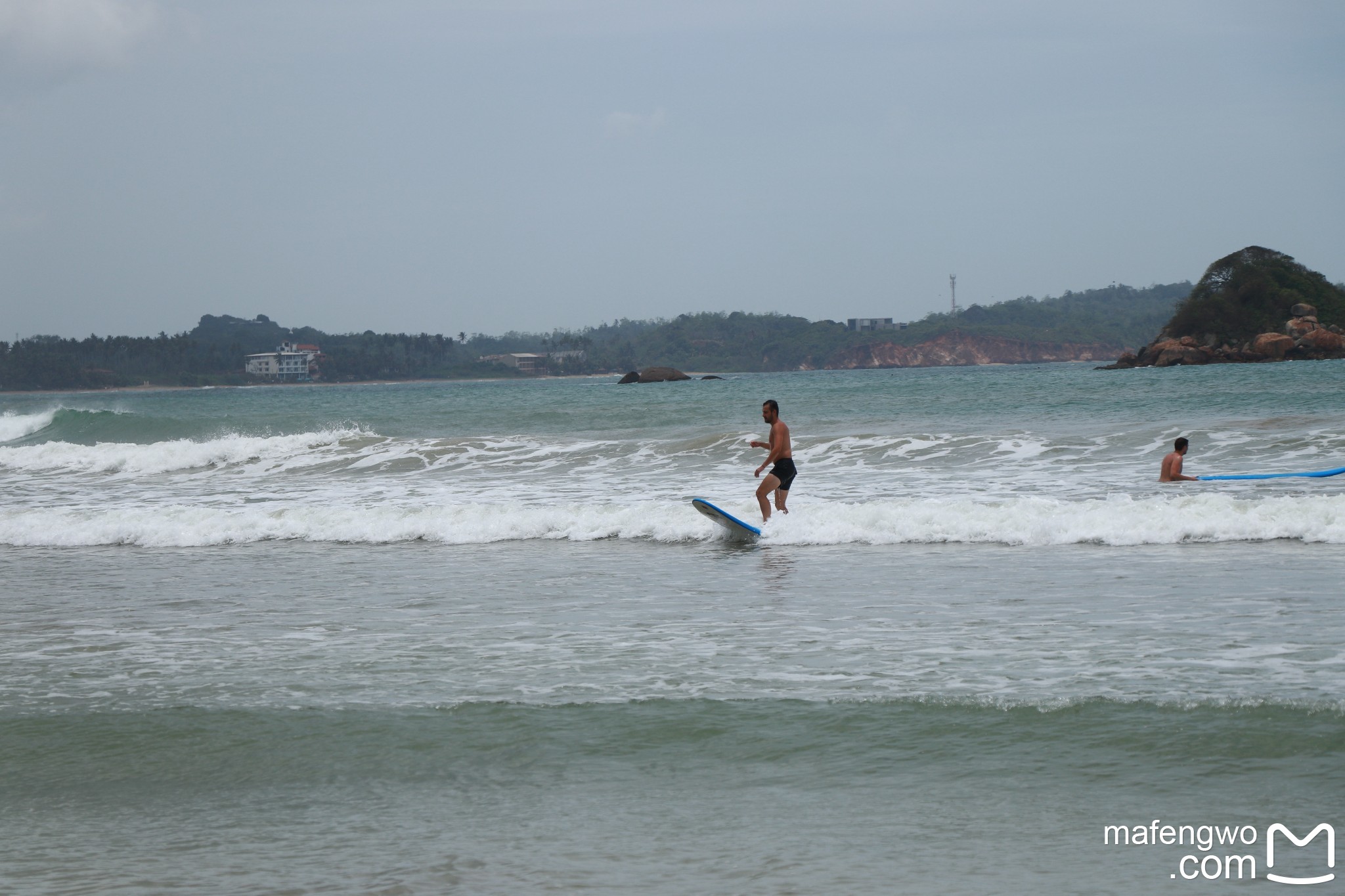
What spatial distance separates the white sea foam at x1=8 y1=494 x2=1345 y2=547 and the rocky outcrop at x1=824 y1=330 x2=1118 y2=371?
153174 mm

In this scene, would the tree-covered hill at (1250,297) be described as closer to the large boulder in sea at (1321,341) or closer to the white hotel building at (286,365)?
the large boulder in sea at (1321,341)

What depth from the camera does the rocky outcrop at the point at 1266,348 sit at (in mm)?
74812

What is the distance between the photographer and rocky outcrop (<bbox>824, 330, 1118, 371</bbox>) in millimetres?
166375

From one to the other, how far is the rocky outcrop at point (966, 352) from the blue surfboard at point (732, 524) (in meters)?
154

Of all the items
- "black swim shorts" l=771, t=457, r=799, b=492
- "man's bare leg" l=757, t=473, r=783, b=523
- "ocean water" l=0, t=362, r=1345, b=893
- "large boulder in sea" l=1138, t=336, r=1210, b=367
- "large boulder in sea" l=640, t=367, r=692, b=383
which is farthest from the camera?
"large boulder in sea" l=640, t=367, r=692, b=383

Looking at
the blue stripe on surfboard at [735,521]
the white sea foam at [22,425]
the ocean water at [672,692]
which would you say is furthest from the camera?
the white sea foam at [22,425]

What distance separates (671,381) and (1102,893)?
104471mm

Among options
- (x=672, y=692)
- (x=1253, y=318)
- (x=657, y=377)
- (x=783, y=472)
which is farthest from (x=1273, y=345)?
(x=672, y=692)

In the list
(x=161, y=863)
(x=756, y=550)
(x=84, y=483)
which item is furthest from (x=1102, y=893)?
(x=84, y=483)

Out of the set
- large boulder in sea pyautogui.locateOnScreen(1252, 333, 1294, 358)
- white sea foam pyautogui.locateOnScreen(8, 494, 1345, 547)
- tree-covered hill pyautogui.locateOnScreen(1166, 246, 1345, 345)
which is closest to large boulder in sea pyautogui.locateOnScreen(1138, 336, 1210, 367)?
tree-covered hill pyautogui.locateOnScreen(1166, 246, 1345, 345)

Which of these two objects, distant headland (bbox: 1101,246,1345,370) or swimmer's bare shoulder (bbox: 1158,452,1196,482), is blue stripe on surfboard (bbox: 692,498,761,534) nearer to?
swimmer's bare shoulder (bbox: 1158,452,1196,482)

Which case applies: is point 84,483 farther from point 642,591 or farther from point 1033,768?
point 1033,768

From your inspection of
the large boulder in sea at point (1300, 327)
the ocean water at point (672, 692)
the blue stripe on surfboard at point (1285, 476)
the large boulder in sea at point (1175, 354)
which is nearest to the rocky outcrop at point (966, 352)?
the large boulder in sea at point (1175, 354)

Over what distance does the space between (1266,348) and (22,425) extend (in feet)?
236
